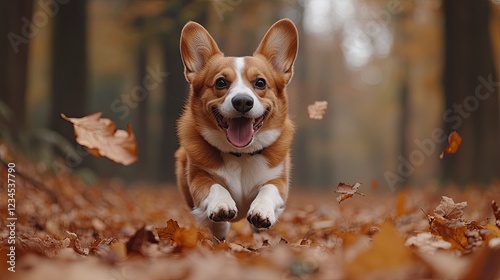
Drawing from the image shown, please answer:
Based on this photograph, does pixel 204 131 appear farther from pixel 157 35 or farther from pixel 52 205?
pixel 157 35

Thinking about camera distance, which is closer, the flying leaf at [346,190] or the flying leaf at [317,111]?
the flying leaf at [346,190]

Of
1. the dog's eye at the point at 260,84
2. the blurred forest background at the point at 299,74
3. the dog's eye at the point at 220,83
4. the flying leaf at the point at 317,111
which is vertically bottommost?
the blurred forest background at the point at 299,74

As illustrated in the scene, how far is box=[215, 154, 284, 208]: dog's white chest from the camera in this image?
3.73 meters

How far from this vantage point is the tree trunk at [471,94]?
10805 mm

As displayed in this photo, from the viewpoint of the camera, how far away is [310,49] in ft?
120

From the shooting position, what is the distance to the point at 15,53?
328 inches

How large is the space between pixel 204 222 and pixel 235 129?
24.5 inches

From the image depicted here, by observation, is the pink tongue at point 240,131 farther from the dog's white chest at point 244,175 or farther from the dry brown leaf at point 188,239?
the dry brown leaf at point 188,239

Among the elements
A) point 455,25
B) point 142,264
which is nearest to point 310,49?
point 455,25

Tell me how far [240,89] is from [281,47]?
0.73m

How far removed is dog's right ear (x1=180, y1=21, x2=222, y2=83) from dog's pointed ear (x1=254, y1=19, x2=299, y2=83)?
360 mm

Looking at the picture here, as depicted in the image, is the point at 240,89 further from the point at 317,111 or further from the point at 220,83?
the point at 317,111

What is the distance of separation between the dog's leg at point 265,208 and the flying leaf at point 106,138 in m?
0.85

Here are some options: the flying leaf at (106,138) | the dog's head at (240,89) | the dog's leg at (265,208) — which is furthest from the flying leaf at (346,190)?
the flying leaf at (106,138)
